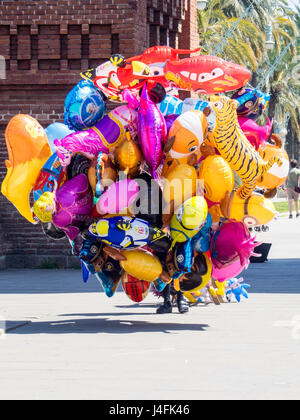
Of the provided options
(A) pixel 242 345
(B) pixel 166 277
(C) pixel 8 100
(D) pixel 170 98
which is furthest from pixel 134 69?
(C) pixel 8 100

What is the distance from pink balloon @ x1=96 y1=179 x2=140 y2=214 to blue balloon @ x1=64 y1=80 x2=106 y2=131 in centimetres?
83

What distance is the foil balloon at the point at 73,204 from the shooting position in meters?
9.09

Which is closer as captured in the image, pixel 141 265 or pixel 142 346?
pixel 142 346

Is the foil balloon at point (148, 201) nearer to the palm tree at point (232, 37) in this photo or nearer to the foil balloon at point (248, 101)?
the foil balloon at point (248, 101)

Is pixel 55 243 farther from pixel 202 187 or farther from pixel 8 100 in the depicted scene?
pixel 202 187

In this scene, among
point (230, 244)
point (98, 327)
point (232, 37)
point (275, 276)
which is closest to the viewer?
point (230, 244)

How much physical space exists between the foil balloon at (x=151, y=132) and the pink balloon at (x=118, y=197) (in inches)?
12.0

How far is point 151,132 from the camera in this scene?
29.6 feet

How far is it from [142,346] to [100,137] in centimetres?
219

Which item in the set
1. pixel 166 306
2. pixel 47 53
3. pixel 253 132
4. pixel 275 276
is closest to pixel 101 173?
pixel 253 132

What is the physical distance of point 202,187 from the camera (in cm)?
934

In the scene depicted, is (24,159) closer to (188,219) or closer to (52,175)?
(52,175)

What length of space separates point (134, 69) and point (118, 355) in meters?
3.05

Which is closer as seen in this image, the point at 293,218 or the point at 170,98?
the point at 170,98
